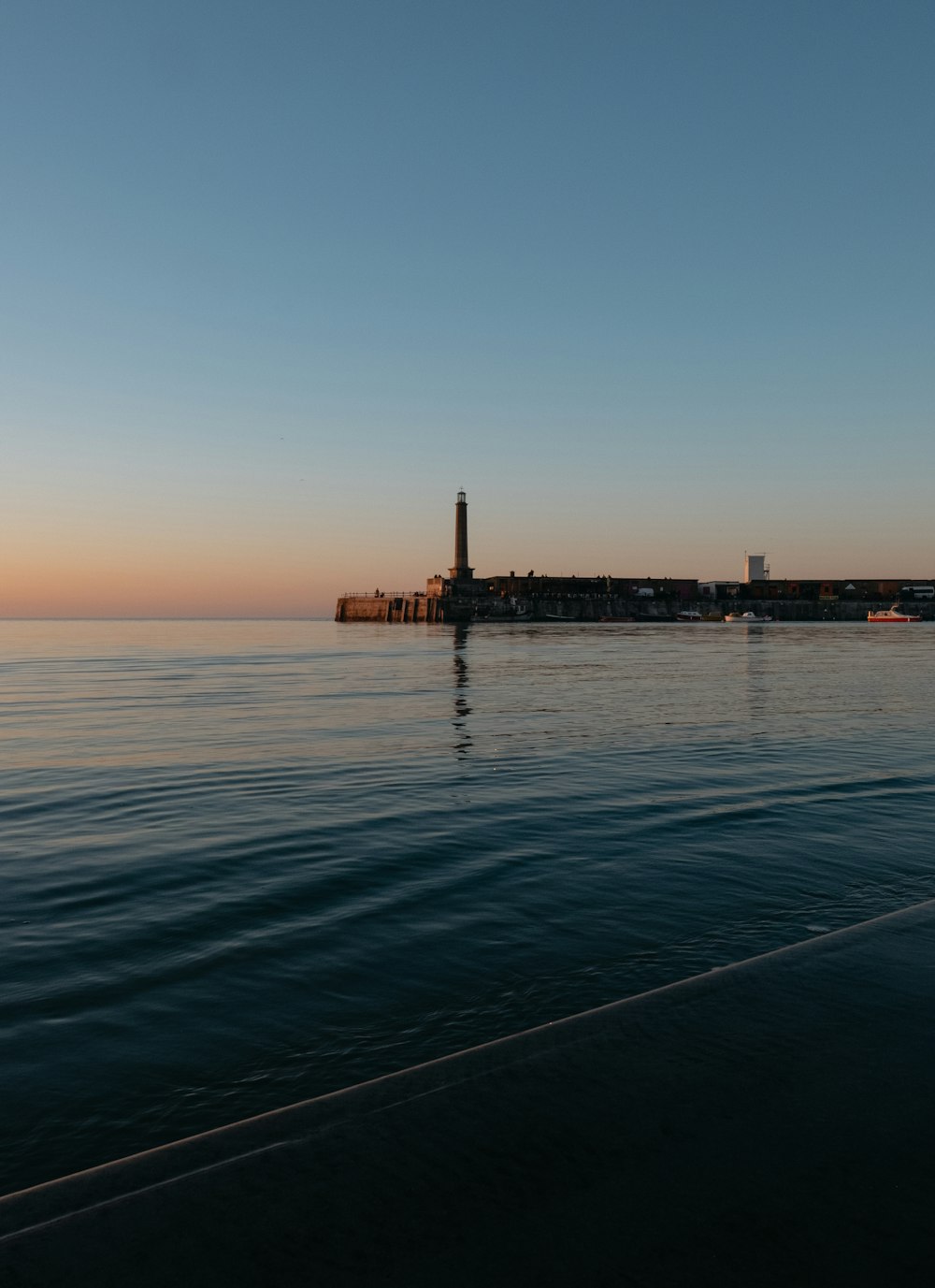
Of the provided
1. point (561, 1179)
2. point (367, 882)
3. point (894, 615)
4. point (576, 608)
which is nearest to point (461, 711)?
point (367, 882)

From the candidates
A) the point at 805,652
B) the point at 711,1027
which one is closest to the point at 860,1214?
the point at 711,1027

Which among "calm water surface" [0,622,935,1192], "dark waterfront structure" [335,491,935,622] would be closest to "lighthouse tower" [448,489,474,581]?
"dark waterfront structure" [335,491,935,622]

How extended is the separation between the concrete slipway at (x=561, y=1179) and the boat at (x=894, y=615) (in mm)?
141517

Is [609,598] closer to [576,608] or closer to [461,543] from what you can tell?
[576,608]

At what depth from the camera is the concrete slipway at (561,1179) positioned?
2.58 meters

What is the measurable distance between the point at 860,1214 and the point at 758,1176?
336 millimetres

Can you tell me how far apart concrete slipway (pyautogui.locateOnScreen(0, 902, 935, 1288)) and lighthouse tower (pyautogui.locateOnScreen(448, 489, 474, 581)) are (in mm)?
112749

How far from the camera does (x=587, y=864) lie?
848cm

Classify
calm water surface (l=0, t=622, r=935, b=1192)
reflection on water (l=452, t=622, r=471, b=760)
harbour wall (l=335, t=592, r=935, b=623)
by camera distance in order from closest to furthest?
calm water surface (l=0, t=622, r=935, b=1192) → reflection on water (l=452, t=622, r=471, b=760) → harbour wall (l=335, t=592, r=935, b=623)

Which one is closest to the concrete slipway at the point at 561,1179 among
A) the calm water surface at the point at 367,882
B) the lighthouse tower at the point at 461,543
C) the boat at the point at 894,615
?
the calm water surface at the point at 367,882

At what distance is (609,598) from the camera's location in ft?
440

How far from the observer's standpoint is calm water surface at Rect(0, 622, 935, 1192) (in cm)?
457

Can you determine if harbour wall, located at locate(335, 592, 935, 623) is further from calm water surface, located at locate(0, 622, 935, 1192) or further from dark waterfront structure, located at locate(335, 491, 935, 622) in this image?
calm water surface, located at locate(0, 622, 935, 1192)

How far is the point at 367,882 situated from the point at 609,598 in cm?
12883
